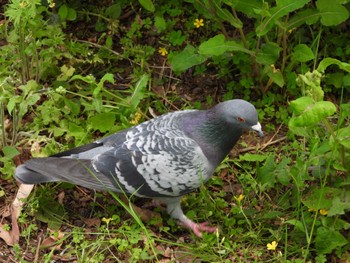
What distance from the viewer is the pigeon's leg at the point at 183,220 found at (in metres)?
4.23

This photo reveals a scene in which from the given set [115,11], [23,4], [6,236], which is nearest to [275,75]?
[115,11]

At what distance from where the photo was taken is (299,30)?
5258mm

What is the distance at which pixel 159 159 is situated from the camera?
3990 mm

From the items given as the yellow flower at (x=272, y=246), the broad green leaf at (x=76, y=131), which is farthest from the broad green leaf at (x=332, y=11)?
the broad green leaf at (x=76, y=131)

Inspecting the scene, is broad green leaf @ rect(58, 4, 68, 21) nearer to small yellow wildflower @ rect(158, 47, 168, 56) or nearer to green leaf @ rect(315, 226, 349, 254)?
small yellow wildflower @ rect(158, 47, 168, 56)

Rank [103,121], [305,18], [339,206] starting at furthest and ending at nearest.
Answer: [305,18], [103,121], [339,206]

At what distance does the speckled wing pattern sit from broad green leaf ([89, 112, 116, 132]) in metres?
0.45

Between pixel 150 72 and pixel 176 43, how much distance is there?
35cm

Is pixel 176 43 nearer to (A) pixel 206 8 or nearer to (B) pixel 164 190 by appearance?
(A) pixel 206 8

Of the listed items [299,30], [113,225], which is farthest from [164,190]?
[299,30]

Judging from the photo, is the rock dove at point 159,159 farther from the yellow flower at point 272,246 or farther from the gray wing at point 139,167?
the yellow flower at point 272,246

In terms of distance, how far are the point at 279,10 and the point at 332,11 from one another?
0.60 m

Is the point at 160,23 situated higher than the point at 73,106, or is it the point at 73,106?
the point at 160,23

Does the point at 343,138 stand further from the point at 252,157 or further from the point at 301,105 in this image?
the point at 252,157
